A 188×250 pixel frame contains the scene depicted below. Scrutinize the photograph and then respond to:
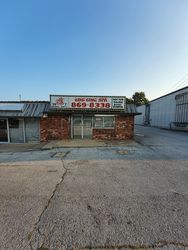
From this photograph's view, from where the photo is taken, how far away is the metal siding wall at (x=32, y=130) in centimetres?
1212

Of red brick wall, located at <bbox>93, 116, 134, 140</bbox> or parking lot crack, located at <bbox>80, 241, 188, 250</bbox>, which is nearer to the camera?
parking lot crack, located at <bbox>80, 241, 188, 250</bbox>

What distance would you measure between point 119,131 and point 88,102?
3.71 meters

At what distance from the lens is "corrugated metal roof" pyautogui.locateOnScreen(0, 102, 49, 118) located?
456 inches

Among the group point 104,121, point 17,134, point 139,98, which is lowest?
point 17,134

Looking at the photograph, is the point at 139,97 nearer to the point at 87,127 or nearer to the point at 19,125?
the point at 87,127

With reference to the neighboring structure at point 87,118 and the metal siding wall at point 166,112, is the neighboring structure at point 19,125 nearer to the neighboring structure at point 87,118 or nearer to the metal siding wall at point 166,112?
the neighboring structure at point 87,118

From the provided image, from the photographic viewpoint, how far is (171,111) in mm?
24266

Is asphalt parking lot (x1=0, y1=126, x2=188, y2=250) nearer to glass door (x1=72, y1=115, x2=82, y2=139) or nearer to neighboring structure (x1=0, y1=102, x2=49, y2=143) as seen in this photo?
neighboring structure (x1=0, y1=102, x2=49, y2=143)

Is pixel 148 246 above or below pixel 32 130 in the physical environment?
below

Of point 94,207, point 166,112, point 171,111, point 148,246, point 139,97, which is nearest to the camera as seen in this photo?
point 148,246

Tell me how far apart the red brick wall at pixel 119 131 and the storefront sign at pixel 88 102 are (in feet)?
4.10

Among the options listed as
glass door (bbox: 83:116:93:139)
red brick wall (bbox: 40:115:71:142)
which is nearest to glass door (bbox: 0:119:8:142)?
red brick wall (bbox: 40:115:71:142)

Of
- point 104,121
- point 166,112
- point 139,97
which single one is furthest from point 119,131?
point 139,97

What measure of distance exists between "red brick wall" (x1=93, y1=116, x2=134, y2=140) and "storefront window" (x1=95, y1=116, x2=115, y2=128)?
0.35 metres
